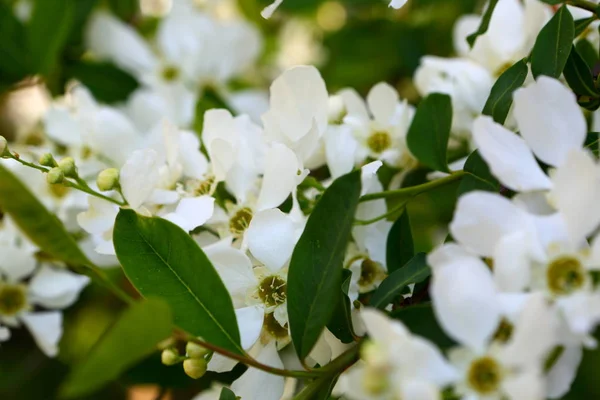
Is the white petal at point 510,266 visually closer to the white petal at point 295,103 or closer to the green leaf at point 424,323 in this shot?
the green leaf at point 424,323

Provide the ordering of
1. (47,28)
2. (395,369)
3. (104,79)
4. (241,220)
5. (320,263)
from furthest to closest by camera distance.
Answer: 1. (104,79)
2. (47,28)
3. (241,220)
4. (320,263)
5. (395,369)

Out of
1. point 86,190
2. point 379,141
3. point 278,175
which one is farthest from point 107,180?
point 379,141

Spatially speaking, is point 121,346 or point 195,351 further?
point 195,351

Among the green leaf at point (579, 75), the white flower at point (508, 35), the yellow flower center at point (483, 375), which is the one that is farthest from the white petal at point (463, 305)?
the white flower at point (508, 35)

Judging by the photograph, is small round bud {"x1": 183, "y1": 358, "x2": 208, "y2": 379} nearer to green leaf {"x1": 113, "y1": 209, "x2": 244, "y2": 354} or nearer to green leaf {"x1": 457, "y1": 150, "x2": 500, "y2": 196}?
green leaf {"x1": 113, "y1": 209, "x2": 244, "y2": 354}

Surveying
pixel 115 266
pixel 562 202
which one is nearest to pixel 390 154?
pixel 562 202

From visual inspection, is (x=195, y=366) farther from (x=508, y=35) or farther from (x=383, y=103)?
(x=508, y=35)

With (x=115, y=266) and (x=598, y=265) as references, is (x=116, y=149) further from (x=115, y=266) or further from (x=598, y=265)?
(x=598, y=265)
